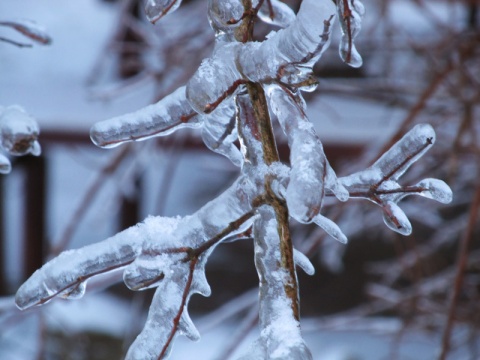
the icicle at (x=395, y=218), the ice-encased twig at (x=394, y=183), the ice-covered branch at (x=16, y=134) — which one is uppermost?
the ice-encased twig at (x=394, y=183)

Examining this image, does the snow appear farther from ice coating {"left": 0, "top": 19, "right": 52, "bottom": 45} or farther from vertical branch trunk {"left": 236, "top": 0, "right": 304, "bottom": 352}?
vertical branch trunk {"left": 236, "top": 0, "right": 304, "bottom": 352}

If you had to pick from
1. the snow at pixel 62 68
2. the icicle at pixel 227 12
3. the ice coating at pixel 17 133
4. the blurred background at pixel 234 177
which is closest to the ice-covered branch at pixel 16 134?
the ice coating at pixel 17 133

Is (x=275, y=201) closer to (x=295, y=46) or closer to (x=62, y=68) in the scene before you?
(x=295, y=46)

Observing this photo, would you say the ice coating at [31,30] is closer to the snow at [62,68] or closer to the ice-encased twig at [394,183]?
the ice-encased twig at [394,183]

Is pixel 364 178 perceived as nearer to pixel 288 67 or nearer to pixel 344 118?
pixel 288 67

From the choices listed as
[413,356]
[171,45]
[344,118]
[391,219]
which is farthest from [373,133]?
[391,219]

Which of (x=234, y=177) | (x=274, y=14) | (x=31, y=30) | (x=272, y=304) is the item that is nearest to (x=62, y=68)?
(x=234, y=177)

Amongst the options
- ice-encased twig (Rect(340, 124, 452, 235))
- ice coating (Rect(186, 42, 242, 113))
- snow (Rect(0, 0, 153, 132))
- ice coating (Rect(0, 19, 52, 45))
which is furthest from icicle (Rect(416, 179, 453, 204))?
snow (Rect(0, 0, 153, 132))
